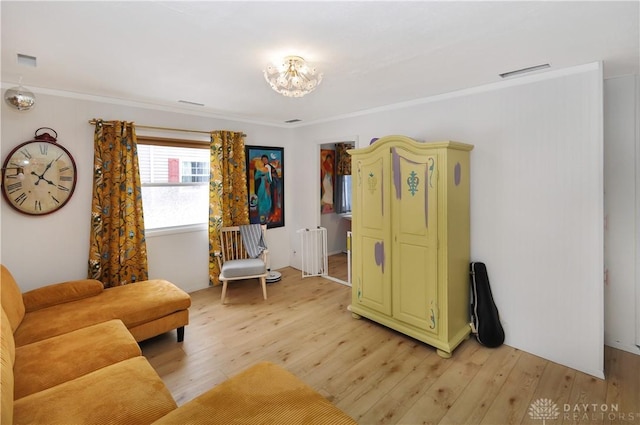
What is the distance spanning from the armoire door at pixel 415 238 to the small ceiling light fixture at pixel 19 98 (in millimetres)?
3272

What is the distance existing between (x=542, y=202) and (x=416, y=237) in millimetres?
1073

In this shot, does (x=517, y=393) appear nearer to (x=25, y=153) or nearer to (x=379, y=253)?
(x=379, y=253)

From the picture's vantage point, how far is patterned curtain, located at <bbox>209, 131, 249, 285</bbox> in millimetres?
4113

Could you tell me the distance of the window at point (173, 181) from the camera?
12.3 ft

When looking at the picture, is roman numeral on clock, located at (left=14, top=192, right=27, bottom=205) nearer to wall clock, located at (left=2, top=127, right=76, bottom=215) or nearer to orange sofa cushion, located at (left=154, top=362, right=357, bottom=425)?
wall clock, located at (left=2, top=127, right=76, bottom=215)

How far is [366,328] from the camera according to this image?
10.2ft

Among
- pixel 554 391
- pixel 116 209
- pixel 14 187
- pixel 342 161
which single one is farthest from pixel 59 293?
pixel 342 161

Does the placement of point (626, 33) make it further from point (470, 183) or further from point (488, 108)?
point (470, 183)

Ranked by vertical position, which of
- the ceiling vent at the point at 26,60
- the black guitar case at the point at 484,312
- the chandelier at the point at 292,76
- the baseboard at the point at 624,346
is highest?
the ceiling vent at the point at 26,60

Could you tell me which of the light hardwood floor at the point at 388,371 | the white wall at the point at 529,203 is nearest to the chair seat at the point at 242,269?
the light hardwood floor at the point at 388,371

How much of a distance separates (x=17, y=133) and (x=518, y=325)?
16.3 feet

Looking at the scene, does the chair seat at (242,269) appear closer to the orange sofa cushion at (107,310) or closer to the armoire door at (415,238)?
the orange sofa cushion at (107,310)

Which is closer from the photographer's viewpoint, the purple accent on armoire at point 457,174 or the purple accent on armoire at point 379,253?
the purple accent on armoire at point 457,174

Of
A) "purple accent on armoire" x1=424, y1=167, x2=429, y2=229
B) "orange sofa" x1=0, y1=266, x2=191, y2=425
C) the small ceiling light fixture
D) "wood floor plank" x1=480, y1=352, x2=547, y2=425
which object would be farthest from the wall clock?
"wood floor plank" x1=480, y1=352, x2=547, y2=425
